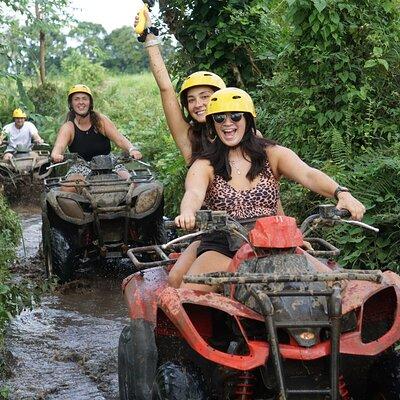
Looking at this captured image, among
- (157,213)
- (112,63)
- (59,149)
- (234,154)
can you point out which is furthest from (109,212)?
(112,63)

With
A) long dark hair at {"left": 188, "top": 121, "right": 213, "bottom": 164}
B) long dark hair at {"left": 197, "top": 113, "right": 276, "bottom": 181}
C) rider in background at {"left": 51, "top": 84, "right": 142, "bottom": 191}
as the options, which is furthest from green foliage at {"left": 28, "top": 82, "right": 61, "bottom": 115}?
long dark hair at {"left": 197, "top": 113, "right": 276, "bottom": 181}

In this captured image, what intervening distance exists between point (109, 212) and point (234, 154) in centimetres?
374

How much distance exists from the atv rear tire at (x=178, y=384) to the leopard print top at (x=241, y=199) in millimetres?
1146

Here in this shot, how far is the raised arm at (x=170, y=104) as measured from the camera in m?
5.39

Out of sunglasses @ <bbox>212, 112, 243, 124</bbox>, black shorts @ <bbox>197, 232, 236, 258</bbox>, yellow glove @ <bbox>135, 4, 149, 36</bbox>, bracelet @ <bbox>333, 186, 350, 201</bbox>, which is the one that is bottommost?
black shorts @ <bbox>197, 232, 236, 258</bbox>

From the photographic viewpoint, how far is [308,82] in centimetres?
811

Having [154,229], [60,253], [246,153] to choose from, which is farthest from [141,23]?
[154,229]

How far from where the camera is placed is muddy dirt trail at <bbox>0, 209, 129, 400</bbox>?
17.4ft

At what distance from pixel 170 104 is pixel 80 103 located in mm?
3669

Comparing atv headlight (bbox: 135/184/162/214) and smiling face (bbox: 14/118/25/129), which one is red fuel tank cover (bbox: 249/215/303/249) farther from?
smiling face (bbox: 14/118/25/129)

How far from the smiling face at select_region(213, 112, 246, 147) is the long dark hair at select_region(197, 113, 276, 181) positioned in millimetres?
48

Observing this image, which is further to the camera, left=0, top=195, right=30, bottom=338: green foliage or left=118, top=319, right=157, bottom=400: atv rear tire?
left=0, top=195, right=30, bottom=338: green foliage

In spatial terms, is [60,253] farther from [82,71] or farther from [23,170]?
[82,71]

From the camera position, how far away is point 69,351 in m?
6.12
